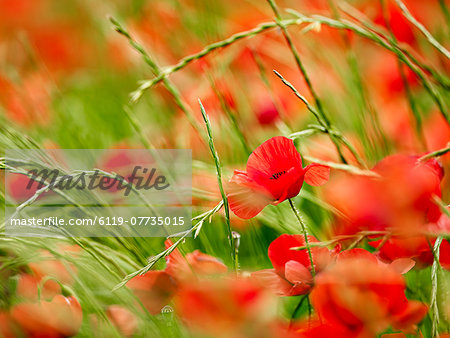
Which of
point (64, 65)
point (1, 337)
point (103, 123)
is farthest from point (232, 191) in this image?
point (64, 65)

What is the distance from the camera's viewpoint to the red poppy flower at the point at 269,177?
0.34m

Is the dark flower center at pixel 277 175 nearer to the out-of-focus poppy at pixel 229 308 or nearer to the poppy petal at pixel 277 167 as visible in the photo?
the poppy petal at pixel 277 167

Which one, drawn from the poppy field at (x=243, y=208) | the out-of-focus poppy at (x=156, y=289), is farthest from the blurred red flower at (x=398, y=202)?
the out-of-focus poppy at (x=156, y=289)

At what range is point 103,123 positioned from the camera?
938 mm

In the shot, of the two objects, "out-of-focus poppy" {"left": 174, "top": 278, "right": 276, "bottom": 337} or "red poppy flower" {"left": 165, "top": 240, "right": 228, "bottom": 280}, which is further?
"red poppy flower" {"left": 165, "top": 240, "right": 228, "bottom": 280}

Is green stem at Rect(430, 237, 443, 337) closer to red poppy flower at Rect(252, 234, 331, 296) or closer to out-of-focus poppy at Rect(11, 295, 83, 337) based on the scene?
red poppy flower at Rect(252, 234, 331, 296)

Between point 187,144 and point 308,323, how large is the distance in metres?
Result: 0.38

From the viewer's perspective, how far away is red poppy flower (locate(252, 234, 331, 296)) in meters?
0.33

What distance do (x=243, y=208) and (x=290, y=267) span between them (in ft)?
0.16

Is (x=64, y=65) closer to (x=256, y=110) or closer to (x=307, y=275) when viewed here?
(x=256, y=110)

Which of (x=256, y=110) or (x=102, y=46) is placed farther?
(x=102, y=46)

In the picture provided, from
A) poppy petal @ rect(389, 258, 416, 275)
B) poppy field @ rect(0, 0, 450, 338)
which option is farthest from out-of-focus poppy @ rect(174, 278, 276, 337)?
poppy petal @ rect(389, 258, 416, 275)

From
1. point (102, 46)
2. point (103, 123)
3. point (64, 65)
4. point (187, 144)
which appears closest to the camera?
point (187, 144)

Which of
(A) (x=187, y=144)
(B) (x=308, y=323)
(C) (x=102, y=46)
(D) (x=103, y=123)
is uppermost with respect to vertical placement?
(C) (x=102, y=46)
